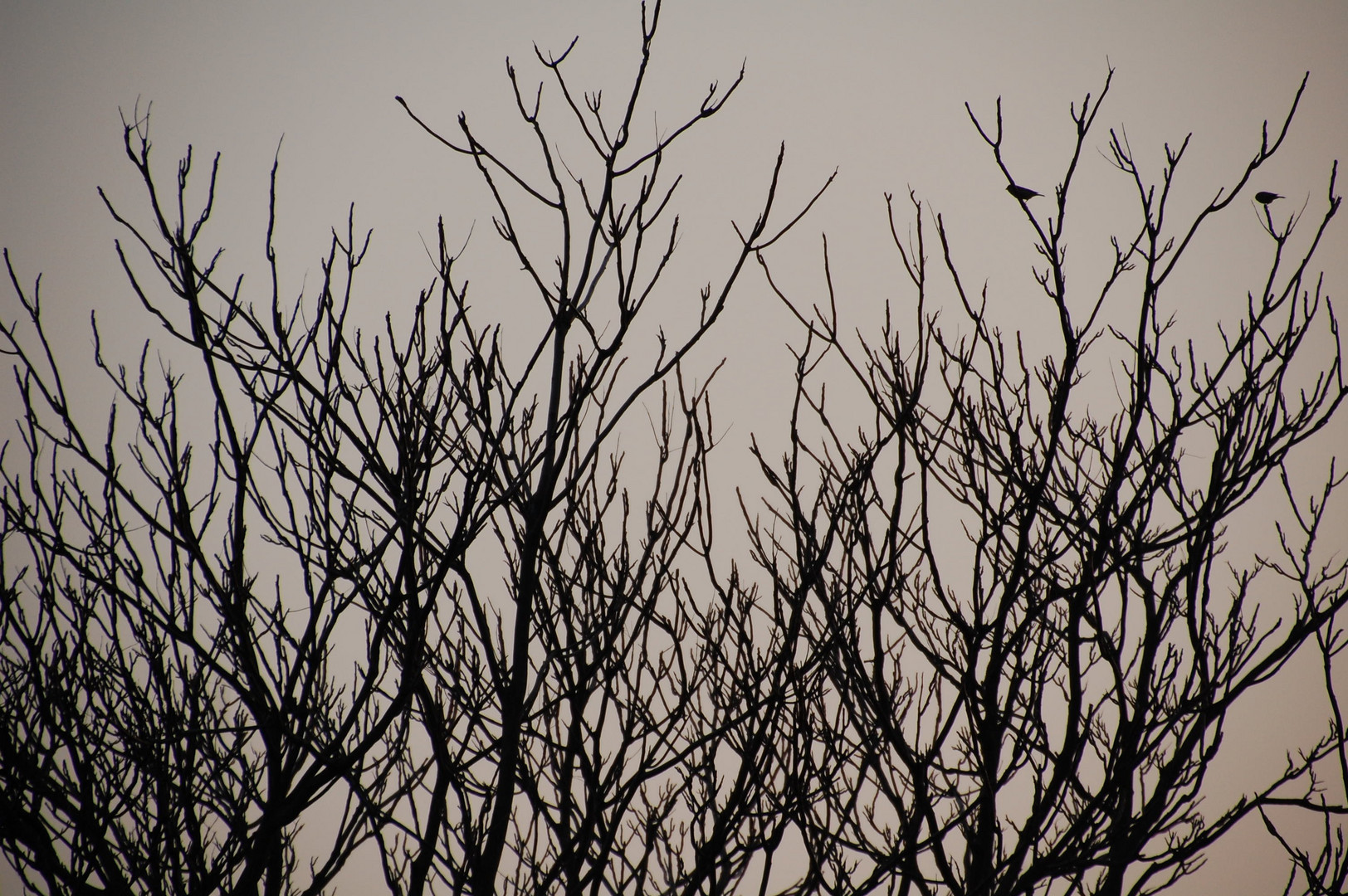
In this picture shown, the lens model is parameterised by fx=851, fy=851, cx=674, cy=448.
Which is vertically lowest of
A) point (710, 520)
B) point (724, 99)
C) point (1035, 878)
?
point (1035, 878)

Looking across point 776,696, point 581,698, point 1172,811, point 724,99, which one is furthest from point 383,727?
point 1172,811

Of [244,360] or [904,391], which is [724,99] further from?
[244,360]

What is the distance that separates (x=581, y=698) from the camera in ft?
6.73

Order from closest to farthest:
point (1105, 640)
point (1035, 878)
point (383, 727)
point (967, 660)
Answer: point (383, 727)
point (1035, 878)
point (967, 660)
point (1105, 640)

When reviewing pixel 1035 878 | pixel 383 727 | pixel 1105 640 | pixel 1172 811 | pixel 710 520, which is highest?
pixel 710 520

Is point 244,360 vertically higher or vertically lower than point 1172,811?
higher

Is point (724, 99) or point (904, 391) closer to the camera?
point (724, 99)

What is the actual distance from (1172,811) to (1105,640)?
1.54 ft

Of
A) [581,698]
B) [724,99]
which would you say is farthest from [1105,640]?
[724,99]

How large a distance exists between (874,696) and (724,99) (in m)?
1.65

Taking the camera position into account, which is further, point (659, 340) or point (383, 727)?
point (659, 340)

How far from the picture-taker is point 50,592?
9.27 ft

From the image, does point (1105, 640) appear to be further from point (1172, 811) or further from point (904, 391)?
point (904, 391)

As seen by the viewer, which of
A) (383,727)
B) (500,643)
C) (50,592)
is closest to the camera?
(383,727)
